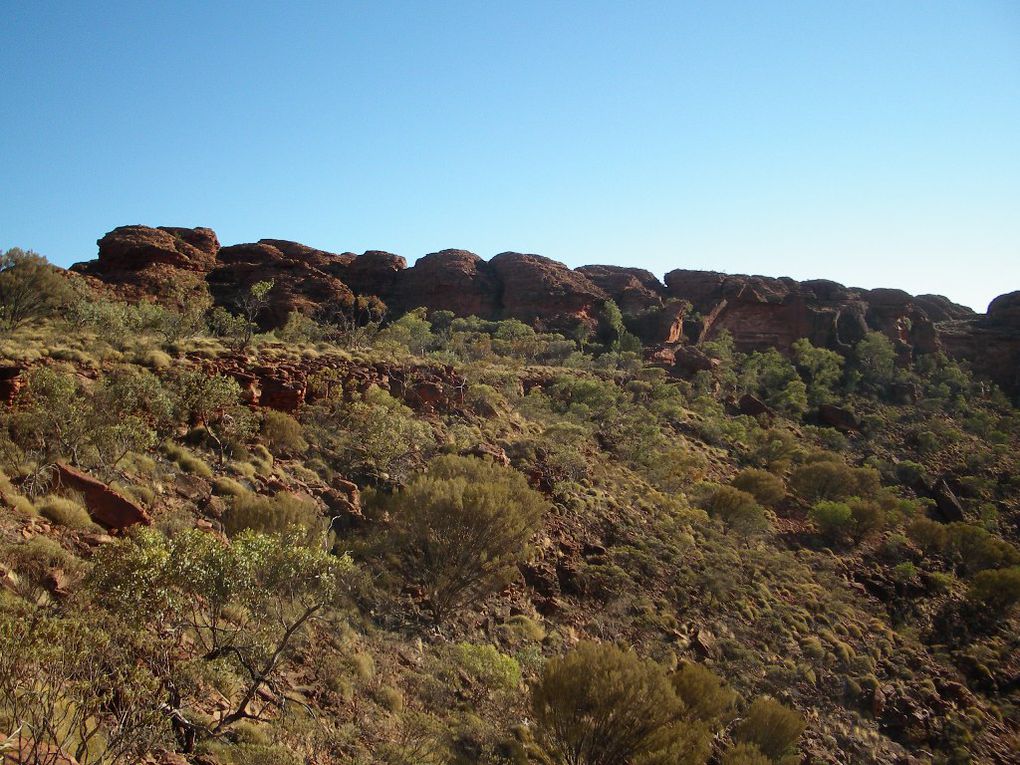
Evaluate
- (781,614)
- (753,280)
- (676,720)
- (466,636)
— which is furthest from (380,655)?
(753,280)

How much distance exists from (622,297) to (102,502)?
181ft

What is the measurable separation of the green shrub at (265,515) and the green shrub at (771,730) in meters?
9.61

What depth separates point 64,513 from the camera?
8.89 metres

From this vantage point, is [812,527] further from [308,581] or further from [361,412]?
[308,581]

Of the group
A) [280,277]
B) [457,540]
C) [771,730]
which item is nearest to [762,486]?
[771,730]

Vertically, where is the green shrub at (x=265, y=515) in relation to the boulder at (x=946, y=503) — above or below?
above

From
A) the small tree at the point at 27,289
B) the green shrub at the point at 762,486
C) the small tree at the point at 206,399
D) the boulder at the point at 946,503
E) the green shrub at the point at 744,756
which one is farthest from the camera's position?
the boulder at the point at 946,503

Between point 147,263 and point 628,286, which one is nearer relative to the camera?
point 147,263

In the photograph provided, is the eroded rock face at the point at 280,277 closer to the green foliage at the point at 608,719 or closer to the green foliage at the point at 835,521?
the green foliage at the point at 835,521

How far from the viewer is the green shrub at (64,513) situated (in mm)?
8828

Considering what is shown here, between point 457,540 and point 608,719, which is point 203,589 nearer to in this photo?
point 608,719

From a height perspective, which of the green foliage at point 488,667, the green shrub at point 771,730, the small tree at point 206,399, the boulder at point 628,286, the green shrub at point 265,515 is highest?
the boulder at point 628,286

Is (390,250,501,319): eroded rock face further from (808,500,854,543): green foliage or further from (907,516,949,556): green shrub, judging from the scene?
(907,516,949,556): green shrub

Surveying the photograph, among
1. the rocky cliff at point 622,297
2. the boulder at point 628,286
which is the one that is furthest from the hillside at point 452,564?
the boulder at point 628,286
